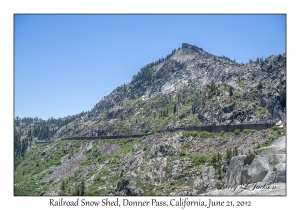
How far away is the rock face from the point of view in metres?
24.2

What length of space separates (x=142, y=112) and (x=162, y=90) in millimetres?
38168

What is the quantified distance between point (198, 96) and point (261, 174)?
61.8m

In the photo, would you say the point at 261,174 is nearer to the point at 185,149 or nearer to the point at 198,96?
the point at 185,149

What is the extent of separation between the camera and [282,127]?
129ft

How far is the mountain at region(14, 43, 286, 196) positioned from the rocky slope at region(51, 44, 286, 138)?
0.85 ft

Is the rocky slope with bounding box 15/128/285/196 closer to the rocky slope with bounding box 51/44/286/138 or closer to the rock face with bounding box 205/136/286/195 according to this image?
the rock face with bounding box 205/136/286/195

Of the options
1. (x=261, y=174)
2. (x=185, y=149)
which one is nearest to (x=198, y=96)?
(x=185, y=149)

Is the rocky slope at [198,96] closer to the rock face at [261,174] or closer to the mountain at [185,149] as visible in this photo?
the mountain at [185,149]

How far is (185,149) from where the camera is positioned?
51594 millimetres

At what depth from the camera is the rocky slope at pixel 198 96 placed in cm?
7094

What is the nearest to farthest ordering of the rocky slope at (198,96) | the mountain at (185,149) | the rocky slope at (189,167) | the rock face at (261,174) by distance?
the rock face at (261,174) → the rocky slope at (189,167) → the mountain at (185,149) → the rocky slope at (198,96)

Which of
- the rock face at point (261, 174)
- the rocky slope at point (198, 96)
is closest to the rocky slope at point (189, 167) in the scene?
the rock face at point (261, 174)

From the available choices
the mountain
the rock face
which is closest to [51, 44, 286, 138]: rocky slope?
the mountain

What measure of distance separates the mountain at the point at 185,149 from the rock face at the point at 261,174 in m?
0.08
